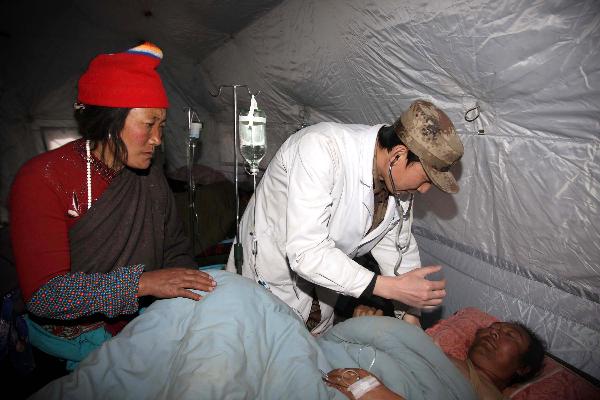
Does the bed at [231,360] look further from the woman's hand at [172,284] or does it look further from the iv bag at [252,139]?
the iv bag at [252,139]

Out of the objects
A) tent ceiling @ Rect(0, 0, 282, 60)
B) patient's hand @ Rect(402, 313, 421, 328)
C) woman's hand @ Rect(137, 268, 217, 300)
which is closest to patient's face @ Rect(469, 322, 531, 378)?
patient's hand @ Rect(402, 313, 421, 328)

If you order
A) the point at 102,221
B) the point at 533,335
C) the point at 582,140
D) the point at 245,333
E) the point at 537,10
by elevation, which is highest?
the point at 537,10

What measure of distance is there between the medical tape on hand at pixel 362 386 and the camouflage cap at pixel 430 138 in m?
0.84

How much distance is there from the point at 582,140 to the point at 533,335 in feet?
3.63

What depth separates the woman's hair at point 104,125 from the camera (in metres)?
1.32

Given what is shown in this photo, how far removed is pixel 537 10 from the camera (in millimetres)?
1312

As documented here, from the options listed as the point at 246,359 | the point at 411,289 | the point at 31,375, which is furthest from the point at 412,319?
the point at 31,375

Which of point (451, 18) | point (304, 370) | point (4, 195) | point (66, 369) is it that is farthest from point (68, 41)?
point (304, 370)

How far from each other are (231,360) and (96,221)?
0.78 meters

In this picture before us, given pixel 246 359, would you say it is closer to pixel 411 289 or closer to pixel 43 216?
pixel 411 289

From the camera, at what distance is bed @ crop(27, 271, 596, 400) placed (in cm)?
101

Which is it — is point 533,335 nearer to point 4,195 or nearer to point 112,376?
point 112,376

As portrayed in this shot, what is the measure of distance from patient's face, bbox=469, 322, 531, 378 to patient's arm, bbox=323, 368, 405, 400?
2.92 ft

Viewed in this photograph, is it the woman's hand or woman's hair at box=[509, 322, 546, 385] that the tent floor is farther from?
woman's hair at box=[509, 322, 546, 385]
